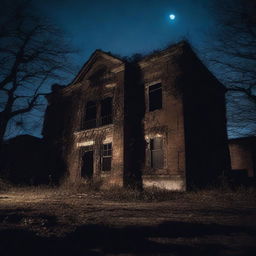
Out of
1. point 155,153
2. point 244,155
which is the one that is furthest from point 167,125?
point 244,155

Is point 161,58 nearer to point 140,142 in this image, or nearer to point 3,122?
point 140,142

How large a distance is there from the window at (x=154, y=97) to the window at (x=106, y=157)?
403cm

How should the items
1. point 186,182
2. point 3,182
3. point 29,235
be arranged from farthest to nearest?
point 3,182 < point 186,182 < point 29,235

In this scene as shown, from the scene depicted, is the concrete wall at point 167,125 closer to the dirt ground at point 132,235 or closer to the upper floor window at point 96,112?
the upper floor window at point 96,112

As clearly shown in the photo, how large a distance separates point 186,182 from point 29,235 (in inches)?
339

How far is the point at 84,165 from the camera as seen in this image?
17094mm

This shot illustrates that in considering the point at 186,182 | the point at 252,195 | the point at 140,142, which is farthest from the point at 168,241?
the point at 140,142

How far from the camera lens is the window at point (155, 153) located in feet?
41.0

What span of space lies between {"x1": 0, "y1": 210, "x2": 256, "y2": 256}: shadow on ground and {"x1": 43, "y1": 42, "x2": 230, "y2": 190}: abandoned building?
719 centimetres

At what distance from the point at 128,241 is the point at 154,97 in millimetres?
12304

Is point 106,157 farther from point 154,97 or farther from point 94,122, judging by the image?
point 154,97

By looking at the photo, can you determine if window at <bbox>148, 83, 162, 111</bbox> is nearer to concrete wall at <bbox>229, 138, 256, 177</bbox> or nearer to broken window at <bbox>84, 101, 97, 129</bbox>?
broken window at <bbox>84, 101, 97, 129</bbox>

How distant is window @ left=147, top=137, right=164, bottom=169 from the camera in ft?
41.0

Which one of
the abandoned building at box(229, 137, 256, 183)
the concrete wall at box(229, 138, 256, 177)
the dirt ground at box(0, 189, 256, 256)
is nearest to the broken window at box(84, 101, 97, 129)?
the dirt ground at box(0, 189, 256, 256)
